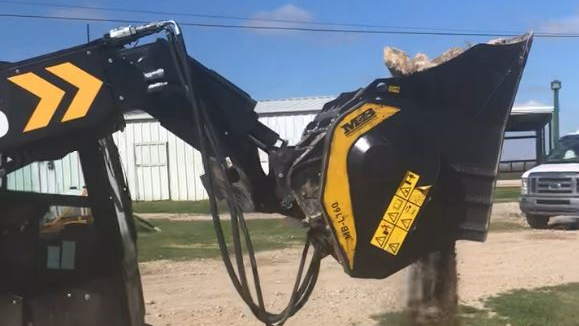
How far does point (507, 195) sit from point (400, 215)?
24707mm

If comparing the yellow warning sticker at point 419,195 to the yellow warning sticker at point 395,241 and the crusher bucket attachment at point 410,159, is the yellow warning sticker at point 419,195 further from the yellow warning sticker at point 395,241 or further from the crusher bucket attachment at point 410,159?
the yellow warning sticker at point 395,241

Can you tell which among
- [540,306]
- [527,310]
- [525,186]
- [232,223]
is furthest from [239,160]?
[525,186]

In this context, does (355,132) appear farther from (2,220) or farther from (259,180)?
(2,220)

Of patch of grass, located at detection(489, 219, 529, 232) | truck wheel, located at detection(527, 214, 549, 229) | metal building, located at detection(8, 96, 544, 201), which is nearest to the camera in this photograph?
patch of grass, located at detection(489, 219, 529, 232)

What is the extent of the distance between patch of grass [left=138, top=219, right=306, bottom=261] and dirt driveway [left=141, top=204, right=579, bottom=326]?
0.71m

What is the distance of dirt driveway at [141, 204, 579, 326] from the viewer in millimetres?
7617

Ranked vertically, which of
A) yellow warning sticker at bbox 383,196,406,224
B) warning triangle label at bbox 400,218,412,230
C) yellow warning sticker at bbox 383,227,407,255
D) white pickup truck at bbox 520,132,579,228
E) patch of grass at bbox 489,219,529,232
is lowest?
patch of grass at bbox 489,219,529,232

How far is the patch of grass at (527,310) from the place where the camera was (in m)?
7.65

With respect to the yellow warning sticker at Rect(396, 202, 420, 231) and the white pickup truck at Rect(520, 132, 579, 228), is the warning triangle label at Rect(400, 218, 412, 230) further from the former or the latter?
the white pickup truck at Rect(520, 132, 579, 228)

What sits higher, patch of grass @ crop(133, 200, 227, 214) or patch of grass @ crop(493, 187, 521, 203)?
patch of grass @ crop(133, 200, 227, 214)

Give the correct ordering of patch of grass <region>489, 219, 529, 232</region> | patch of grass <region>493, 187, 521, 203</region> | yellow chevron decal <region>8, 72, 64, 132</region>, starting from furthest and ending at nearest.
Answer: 1. patch of grass <region>493, 187, 521, 203</region>
2. patch of grass <region>489, 219, 529, 232</region>
3. yellow chevron decal <region>8, 72, 64, 132</region>

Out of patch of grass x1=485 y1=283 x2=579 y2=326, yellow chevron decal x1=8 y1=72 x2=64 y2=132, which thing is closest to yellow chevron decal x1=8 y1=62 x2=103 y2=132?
yellow chevron decal x1=8 y1=72 x2=64 y2=132

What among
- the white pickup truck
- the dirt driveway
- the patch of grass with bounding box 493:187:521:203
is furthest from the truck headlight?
the patch of grass with bounding box 493:187:521:203

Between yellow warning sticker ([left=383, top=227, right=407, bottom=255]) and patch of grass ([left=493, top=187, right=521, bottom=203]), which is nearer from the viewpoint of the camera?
yellow warning sticker ([left=383, top=227, right=407, bottom=255])
